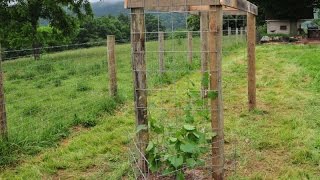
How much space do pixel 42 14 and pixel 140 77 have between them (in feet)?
89.9

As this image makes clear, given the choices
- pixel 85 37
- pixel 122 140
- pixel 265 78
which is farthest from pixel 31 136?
pixel 85 37

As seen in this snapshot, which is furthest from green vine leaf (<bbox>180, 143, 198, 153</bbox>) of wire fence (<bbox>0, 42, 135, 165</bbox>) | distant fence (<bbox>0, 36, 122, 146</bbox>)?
distant fence (<bbox>0, 36, 122, 146</bbox>)

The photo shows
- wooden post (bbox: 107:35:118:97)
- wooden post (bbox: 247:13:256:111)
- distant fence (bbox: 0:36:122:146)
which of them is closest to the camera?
distant fence (bbox: 0:36:122:146)

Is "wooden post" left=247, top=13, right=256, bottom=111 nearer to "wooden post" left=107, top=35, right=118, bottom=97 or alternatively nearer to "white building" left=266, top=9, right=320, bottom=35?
"wooden post" left=107, top=35, right=118, bottom=97

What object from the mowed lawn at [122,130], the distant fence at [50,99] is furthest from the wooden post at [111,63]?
the mowed lawn at [122,130]

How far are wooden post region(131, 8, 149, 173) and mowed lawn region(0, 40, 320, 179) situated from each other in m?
0.53

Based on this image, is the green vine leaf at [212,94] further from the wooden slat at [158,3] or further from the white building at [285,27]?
the white building at [285,27]

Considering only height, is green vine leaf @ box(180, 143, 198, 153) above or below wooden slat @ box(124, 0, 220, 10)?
below

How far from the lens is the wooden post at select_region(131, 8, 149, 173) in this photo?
5.18m

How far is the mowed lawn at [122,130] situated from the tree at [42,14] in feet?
50.0

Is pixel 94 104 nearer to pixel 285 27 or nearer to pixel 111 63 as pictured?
pixel 111 63

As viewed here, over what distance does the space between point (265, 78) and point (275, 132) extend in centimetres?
681

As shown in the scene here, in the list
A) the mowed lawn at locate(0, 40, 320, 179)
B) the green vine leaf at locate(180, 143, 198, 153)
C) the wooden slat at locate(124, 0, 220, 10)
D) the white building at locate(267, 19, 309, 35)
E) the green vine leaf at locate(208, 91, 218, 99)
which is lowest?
the mowed lawn at locate(0, 40, 320, 179)

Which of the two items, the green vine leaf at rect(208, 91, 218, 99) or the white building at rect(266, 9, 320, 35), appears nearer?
the green vine leaf at rect(208, 91, 218, 99)
